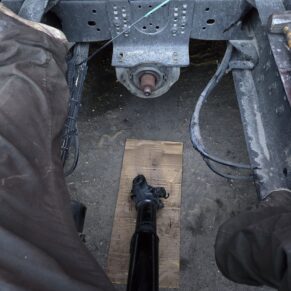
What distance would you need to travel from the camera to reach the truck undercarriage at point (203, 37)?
131 centimetres

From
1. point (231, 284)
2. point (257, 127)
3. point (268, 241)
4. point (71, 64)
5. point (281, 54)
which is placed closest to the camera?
point (268, 241)

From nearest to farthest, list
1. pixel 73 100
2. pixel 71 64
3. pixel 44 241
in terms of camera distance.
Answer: pixel 44 241 < pixel 73 100 < pixel 71 64

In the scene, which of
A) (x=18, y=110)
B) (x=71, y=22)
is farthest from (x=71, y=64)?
(x=18, y=110)

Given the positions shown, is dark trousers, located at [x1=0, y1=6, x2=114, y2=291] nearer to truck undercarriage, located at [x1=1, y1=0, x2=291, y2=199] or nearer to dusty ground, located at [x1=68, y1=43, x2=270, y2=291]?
truck undercarriage, located at [x1=1, y1=0, x2=291, y2=199]

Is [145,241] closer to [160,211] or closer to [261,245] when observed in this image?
[160,211]

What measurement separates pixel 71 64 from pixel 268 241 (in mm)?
1121

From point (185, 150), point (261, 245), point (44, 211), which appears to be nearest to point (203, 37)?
point (185, 150)

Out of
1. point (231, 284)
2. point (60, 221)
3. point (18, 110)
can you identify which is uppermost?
point (18, 110)

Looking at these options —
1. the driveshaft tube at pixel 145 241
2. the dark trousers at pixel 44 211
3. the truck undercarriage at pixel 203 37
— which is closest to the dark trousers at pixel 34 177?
the dark trousers at pixel 44 211

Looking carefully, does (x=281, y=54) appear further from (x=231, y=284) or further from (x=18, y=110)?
(x=231, y=284)

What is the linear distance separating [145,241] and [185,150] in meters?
0.72

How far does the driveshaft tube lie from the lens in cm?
142

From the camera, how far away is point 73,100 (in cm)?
154

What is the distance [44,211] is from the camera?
2.76 ft
